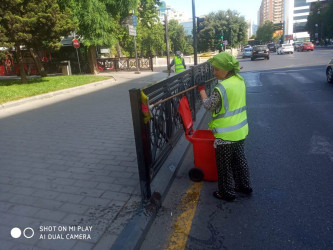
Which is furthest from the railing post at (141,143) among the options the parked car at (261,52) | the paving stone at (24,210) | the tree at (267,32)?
the tree at (267,32)

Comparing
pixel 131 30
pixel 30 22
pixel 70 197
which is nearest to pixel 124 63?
pixel 131 30

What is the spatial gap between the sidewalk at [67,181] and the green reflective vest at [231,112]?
125 cm

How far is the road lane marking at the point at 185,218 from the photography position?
104 inches

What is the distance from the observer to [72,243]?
8.48 ft

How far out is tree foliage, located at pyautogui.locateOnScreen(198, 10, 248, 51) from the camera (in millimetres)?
57500

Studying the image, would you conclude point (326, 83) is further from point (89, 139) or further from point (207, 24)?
point (207, 24)

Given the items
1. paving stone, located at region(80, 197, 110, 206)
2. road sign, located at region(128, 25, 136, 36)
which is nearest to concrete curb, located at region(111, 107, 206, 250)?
paving stone, located at region(80, 197, 110, 206)

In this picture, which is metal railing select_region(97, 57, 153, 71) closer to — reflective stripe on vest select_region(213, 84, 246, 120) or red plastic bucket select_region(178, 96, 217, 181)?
red plastic bucket select_region(178, 96, 217, 181)

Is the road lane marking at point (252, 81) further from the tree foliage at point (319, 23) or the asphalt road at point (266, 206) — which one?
the tree foliage at point (319, 23)

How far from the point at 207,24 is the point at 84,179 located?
2365 inches

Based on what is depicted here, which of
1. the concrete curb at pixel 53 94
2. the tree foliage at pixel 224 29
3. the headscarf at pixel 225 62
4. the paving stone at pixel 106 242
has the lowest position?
the paving stone at pixel 106 242

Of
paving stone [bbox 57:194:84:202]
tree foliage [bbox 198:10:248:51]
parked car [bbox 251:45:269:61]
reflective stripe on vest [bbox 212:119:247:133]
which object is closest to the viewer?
reflective stripe on vest [bbox 212:119:247:133]

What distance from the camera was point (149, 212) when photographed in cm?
300

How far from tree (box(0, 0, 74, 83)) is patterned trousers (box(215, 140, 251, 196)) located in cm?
1304
